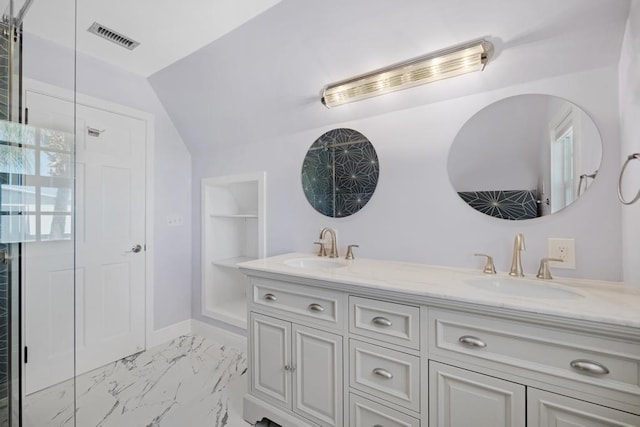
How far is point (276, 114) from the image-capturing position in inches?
82.4

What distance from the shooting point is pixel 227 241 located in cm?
290

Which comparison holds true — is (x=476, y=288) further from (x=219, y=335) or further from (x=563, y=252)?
(x=219, y=335)

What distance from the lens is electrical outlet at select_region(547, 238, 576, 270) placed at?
1.25 metres

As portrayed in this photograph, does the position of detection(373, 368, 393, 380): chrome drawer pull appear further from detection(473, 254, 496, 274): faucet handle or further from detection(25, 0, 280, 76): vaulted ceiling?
detection(25, 0, 280, 76): vaulted ceiling

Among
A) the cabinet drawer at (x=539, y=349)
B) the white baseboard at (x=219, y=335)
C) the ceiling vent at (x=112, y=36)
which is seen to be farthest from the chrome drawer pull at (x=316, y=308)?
the ceiling vent at (x=112, y=36)

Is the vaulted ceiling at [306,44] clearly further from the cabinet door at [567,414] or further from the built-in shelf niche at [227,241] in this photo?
the cabinet door at [567,414]

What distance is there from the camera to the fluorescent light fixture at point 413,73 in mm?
1259

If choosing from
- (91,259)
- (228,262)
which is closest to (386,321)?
(228,262)

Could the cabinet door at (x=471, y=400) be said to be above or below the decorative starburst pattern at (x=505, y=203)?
below

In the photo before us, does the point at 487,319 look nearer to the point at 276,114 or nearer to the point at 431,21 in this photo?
the point at 431,21

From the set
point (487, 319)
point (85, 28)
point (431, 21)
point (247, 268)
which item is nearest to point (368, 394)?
point (487, 319)

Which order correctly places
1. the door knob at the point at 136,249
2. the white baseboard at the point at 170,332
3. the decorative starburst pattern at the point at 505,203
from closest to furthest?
the decorative starburst pattern at the point at 505,203 < the door knob at the point at 136,249 < the white baseboard at the point at 170,332

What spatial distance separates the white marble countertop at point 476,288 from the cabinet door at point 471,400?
28 centimetres

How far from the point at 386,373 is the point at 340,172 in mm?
1263
